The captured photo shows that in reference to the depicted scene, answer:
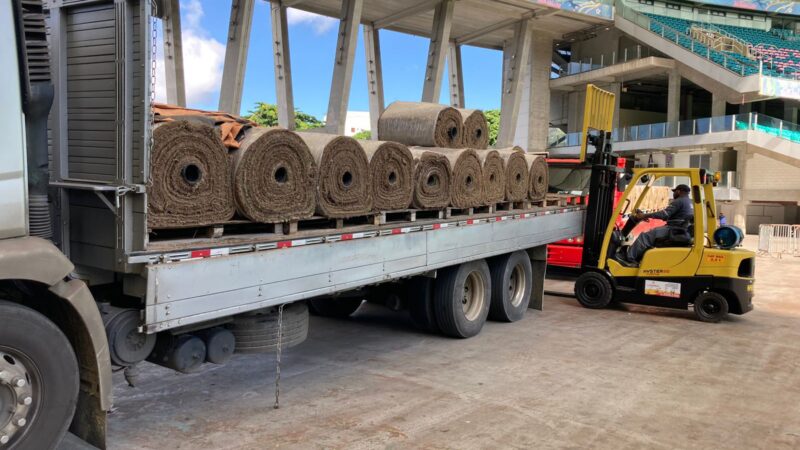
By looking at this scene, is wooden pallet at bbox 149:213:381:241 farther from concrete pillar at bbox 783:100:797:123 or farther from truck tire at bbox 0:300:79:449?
concrete pillar at bbox 783:100:797:123

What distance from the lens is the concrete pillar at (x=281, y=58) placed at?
25.3 m

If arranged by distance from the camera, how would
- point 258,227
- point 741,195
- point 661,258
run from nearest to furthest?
point 258,227 < point 661,258 < point 741,195

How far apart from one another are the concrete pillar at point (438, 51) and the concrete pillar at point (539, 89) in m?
11.6

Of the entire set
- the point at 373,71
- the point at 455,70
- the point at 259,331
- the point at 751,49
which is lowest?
the point at 259,331

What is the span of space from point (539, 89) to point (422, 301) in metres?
31.9

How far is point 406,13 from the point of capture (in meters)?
27.9

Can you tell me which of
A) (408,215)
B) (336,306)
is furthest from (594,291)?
(408,215)

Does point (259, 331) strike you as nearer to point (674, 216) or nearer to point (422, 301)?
point (422, 301)

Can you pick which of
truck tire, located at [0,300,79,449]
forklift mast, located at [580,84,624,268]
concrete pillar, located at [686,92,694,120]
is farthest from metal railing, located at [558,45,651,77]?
truck tire, located at [0,300,79,449]

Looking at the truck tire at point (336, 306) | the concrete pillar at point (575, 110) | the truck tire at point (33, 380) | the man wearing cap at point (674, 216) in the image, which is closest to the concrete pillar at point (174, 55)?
the truck tire at point (336, 306)

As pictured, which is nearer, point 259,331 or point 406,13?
point 259,331

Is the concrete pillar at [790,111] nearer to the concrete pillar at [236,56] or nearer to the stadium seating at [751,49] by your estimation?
the stadium seating at [751,49]

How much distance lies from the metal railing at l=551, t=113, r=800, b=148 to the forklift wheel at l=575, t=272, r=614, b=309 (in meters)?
21.0

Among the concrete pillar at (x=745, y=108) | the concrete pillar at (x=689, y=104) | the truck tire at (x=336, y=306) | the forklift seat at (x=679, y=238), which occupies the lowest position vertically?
the truck tire at (x=336, y=306)
